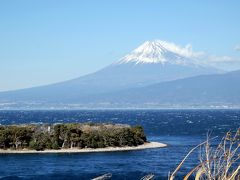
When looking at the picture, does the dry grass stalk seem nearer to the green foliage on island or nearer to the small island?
the small island

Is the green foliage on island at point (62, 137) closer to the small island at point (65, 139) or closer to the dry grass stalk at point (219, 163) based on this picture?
the small island at point (65, 139)

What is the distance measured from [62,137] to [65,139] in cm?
115

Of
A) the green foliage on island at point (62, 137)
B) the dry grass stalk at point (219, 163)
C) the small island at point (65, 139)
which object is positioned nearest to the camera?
the dry grass stalk at point (219, 163)

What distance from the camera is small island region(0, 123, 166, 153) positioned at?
9275cm

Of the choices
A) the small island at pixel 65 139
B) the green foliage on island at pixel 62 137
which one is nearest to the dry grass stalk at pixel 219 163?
the small island at pixel 65 139

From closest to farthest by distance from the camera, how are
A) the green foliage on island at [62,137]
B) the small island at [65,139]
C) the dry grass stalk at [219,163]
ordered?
the dry grass stalk at [219,163]
the small island at [65,139]
the green foliage on island at [62,137]

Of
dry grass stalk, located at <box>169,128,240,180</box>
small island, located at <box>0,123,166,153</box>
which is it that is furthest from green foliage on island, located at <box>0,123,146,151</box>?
dry grass stalk, located at <box>169,128,240,180</box>

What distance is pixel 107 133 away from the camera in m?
98.0

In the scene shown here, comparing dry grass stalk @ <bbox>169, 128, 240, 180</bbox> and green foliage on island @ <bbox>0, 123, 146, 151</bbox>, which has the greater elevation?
dry grass stalk @ <bbox>169, 128, 240, 180</bbox>

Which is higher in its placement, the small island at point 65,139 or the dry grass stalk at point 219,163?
the dry grass stalk at point 219,163

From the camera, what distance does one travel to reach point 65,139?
94312 millimetres

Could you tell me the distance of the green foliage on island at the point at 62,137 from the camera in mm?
93438

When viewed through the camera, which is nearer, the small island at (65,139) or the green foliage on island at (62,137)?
the small island at (65,139)

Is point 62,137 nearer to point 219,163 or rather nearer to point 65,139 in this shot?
point 65,139
